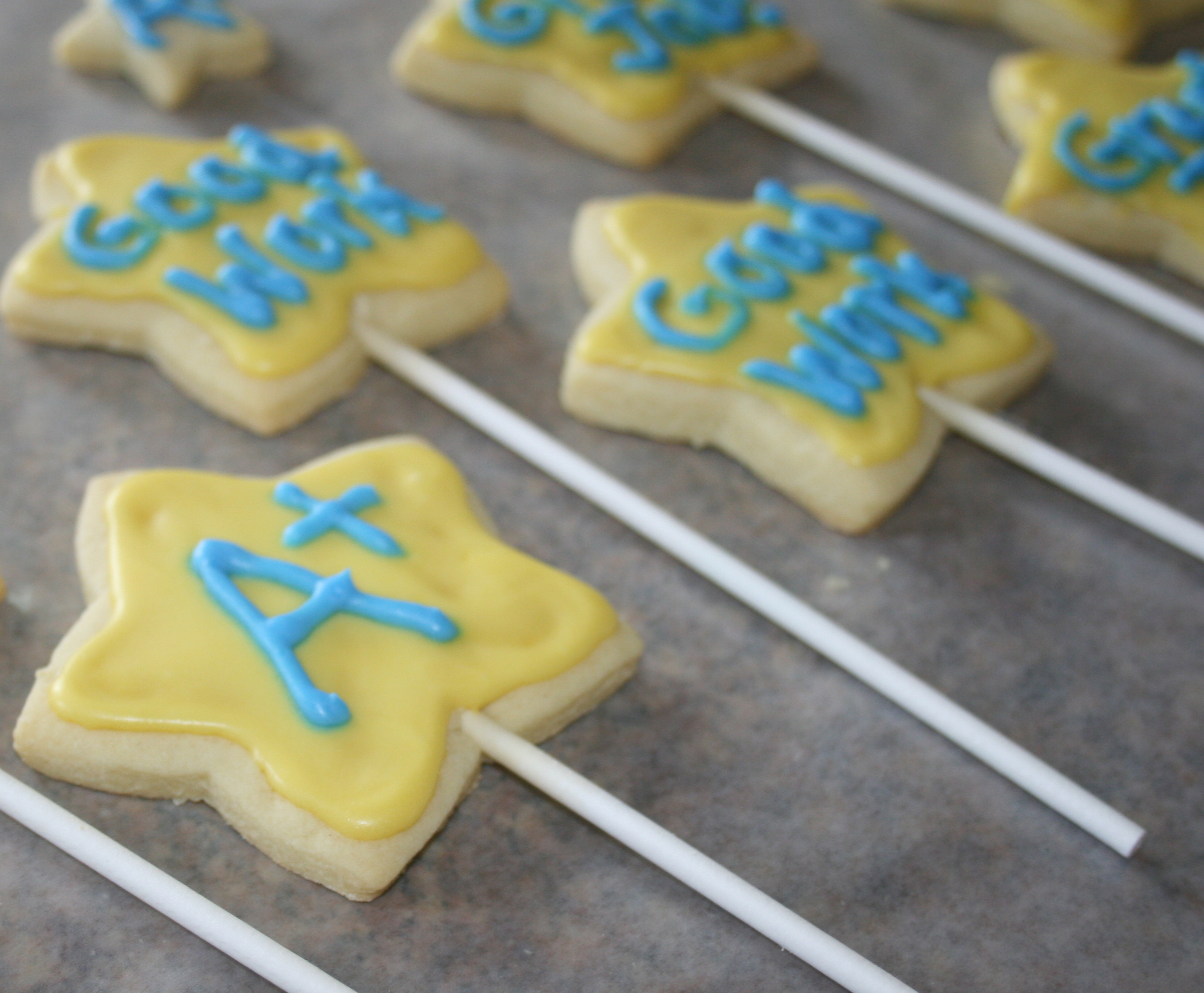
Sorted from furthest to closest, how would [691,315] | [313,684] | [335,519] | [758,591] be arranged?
[691,315] → [758,591] → [335,519] → [313,684]

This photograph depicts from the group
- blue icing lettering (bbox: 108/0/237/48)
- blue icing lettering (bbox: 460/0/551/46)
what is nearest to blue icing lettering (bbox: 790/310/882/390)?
blue icing lettering (bbox: 460/0/551/46)

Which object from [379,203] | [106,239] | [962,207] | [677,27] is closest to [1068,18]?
[962,207]

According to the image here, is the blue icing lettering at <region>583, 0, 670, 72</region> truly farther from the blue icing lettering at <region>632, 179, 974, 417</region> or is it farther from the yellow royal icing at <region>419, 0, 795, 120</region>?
the blue icing lettering at <region>632, 179, 974, 417</region>

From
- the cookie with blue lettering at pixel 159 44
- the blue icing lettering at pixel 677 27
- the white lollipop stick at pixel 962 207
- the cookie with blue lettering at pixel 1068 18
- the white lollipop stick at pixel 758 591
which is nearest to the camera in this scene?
the white lollipop stick at pixel 758 591

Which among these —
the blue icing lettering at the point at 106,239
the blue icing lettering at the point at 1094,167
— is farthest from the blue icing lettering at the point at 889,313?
the blue icing lettering at the point at 106,239

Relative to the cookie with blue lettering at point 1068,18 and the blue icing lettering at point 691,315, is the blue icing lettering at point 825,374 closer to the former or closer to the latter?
the blue icing lettering at point 691,315

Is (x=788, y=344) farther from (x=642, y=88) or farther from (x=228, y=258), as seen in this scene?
(x=228, y=258)
